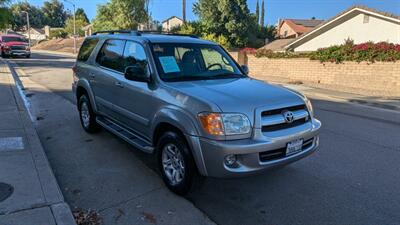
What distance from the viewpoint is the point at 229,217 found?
3715mm

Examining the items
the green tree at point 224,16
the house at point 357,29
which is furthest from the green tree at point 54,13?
the house at point 357,29

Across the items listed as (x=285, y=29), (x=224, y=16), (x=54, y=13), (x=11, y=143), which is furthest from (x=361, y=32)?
(x=54, y=13)

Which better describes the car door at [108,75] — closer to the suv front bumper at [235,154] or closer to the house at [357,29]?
the suv front bumper at [235,154]

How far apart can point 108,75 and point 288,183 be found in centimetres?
319

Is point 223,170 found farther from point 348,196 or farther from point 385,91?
point 385,91

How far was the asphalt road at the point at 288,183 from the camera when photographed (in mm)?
3777

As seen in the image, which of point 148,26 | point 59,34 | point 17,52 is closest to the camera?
point 17,52

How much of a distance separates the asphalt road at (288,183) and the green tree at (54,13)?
135 m

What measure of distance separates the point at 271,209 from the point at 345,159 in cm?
219

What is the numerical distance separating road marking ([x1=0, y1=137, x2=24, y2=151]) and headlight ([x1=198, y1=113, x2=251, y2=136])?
3.37 meters

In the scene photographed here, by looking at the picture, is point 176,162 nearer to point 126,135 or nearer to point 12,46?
point 126,135

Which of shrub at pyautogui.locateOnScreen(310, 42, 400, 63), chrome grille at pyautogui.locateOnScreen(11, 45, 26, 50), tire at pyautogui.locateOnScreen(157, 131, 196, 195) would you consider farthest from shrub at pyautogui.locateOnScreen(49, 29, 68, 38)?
tire at pyautogui.locateOnScreen(157, 131, 196, 195)

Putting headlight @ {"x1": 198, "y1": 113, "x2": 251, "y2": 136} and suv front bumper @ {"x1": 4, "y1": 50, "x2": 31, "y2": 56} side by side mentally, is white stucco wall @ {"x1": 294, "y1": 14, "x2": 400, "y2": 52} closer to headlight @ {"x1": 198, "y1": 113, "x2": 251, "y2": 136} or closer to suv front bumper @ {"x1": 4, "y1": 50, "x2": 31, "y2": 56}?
headlight @ {"x1": 198, "y1": 113, "x2": 251, "y2": 136}

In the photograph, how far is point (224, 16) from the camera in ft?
142
